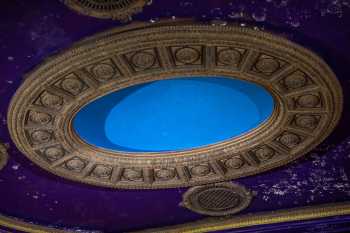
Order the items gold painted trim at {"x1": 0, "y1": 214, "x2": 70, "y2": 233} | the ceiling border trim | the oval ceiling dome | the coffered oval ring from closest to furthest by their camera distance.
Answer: the coffered oval ring < the oval ceiling dome < the ceiling border trim < gold painted trim at {"x1": 0, "y1": 214, "x2": 70, "y2": 233}

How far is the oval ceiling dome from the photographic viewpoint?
18.9 feet

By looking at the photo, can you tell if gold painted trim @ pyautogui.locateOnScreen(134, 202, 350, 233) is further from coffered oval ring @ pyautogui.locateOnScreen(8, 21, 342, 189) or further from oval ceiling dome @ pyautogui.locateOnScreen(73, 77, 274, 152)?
oval ceiling dome @ pyautogui.locateOnScreen(73, 77, 274, 152)

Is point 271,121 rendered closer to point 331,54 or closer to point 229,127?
point 229,127

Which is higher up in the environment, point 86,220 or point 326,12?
point 326,12

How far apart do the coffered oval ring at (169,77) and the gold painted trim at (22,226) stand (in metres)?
1.60

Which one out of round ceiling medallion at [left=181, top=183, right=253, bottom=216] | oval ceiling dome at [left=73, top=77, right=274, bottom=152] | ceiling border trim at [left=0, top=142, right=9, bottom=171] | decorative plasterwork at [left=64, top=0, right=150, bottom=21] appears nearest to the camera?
decorative plasterwork at [left=64, top=0, right=150, bottom=21]

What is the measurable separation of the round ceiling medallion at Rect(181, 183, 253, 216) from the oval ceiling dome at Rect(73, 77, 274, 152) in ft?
3.64

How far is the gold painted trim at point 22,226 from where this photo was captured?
308 inches

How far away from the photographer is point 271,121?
6191 millimetres

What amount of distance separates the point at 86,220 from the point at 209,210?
2.16 meters

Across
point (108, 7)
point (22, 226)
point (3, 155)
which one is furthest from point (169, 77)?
point (22, 226)

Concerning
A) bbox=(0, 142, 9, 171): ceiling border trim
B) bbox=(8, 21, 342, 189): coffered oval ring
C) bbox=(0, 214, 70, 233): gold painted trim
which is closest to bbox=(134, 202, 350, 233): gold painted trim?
bbox=(8, 21, 342, 189): coffered oval ring

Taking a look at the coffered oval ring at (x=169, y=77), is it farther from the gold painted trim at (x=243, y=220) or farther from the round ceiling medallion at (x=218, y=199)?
the gold painted trim at (x=243, y=220)

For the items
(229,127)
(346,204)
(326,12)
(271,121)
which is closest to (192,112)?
(229,127)
